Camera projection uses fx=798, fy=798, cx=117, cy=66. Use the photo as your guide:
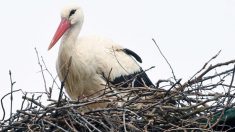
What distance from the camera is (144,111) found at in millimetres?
5371

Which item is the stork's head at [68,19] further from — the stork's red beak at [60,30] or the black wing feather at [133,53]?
the black wing feather at [133,53]

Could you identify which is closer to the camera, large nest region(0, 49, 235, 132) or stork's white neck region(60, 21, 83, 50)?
large nest region(0, 49, 235, 132)

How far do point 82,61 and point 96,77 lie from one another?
180 mm

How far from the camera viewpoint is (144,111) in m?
5.37

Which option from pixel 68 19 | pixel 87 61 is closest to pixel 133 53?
pixel 87 61

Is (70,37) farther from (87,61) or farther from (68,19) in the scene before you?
(87,61)

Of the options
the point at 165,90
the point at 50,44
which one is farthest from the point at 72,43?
the point at 165,90

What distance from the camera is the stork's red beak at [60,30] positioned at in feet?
22.1

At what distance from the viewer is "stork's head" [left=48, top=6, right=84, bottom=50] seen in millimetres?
6824

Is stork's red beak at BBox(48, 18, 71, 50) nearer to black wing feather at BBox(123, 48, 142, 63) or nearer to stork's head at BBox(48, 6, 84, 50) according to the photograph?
stork's head at BBox(48, 6, 84, 50)

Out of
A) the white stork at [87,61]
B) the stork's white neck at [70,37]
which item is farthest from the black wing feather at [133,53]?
the stork's white neck at [70,37]

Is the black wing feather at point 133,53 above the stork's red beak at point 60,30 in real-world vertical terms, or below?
below

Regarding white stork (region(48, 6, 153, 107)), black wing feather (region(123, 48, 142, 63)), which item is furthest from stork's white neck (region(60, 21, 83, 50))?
black wing feather (region(123, 48, 142, 63))

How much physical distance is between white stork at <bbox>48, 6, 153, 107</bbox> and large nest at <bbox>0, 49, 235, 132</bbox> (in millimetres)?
858
